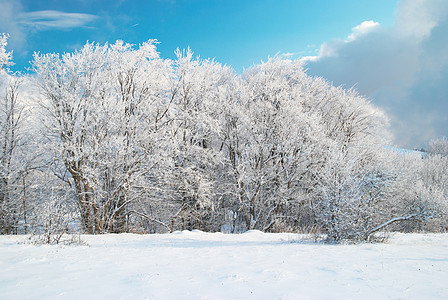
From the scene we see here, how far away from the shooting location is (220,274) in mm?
4898

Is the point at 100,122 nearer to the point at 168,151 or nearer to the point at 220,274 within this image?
the point at 168,151

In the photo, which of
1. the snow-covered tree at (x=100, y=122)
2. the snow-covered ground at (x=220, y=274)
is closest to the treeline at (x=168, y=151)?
the snow-covered tree at (x=100, y=122)

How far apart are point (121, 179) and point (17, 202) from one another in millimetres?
6125

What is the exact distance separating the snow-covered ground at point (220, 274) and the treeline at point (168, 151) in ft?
8.75

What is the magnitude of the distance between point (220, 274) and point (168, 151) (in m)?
12.0

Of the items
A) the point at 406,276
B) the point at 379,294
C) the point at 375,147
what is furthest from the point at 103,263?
the point at 375,147

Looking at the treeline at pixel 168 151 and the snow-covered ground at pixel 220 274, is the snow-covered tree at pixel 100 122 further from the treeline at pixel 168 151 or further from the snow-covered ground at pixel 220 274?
the snow-covered ground at pixel 220 274

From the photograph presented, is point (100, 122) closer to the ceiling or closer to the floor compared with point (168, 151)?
closer to the ceiling

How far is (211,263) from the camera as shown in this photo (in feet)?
19.6

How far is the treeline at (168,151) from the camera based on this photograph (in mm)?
11680

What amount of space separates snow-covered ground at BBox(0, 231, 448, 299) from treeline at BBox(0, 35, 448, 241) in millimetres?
2668

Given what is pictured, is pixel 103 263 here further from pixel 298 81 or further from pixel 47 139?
pixel 298 81

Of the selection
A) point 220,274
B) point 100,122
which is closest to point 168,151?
point 100,122

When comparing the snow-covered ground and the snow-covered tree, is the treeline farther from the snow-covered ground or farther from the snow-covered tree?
the snow-covered ground
